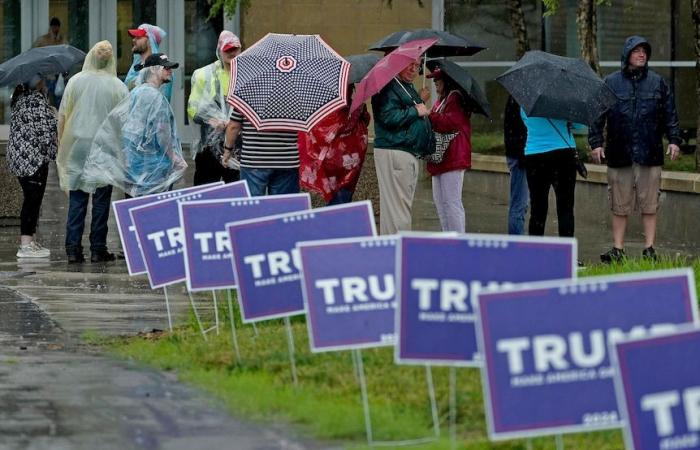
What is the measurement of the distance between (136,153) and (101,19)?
15000 millimetres

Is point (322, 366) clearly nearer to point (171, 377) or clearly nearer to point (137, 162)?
point (171, 377)

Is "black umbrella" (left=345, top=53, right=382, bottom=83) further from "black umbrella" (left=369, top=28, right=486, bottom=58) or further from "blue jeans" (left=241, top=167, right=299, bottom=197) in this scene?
"blue jeans" (left=241, top=167, right=299, bottom=197)

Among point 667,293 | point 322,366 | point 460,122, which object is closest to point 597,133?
point 460,122

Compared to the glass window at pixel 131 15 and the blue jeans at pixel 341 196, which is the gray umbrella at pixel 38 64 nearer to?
the blue jeans at pixel 341 196

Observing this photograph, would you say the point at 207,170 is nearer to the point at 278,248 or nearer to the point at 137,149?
the point at 137,149

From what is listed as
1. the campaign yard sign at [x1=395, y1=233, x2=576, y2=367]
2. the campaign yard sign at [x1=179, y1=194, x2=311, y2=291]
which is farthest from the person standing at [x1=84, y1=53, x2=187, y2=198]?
the campaign yard sign at [x1=395, y1=233, x2=576, y2=367]

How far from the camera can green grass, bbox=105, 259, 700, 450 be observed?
7379 mm

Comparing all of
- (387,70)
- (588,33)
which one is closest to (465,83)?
(387,70)

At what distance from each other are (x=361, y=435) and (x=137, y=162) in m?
7.29

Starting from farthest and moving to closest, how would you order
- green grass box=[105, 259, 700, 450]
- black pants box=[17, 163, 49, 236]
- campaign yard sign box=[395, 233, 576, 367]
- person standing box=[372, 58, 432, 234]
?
black pants box=[17, 163, 49, 236]
person standing box=[372, 58, 432, 234]
green grass box=[105, 259, 700, 450]
campaign yard sign box=[395, 233, 576, 367]

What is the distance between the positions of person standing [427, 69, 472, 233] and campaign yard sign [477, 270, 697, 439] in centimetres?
673

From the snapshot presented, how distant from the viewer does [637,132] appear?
46.1ft

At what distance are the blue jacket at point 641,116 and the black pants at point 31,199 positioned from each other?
462 centimetres

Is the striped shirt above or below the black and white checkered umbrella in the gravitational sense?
below
